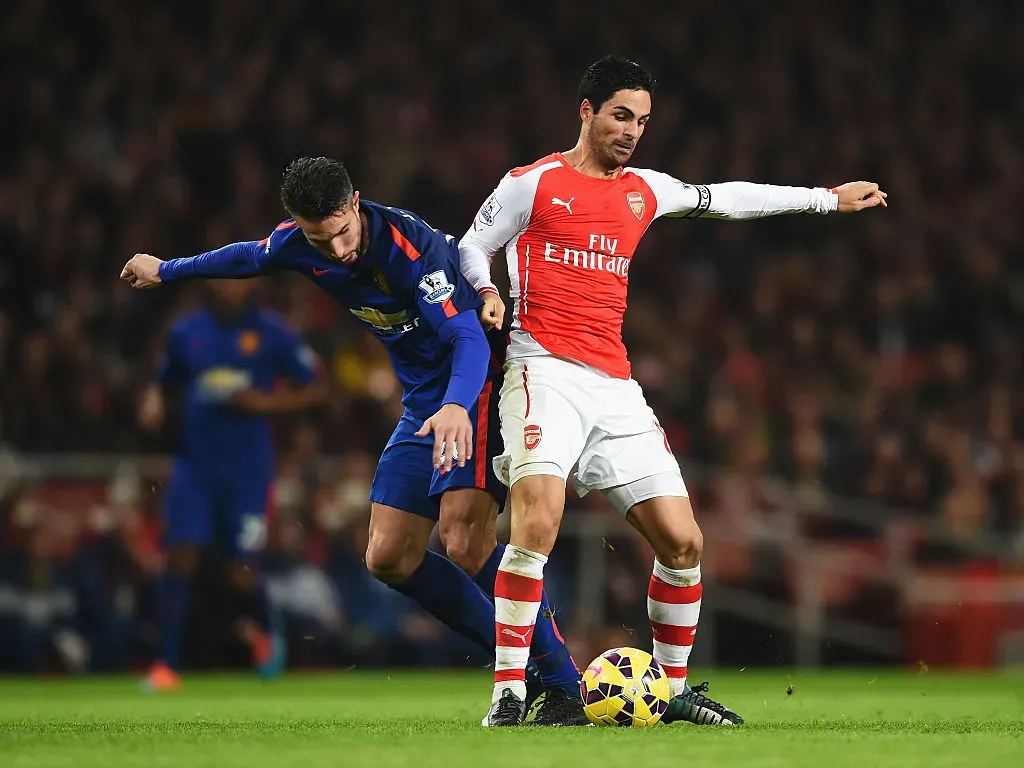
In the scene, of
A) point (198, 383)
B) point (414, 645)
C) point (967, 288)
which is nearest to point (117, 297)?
point (198, 383)

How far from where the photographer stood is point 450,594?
19.4ft

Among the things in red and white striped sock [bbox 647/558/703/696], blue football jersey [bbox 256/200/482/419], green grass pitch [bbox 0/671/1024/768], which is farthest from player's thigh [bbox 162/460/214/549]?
red and white striped sock [bbox 647/558/703/696]

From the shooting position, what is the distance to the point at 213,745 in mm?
4637

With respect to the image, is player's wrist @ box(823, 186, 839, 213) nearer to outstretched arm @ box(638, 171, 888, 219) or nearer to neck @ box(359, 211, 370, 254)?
outstretched arm @ box(638, 171, 888, 219)

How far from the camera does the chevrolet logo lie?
5699 mm

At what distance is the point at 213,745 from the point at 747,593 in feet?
23.2

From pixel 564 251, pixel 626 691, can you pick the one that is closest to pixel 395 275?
pixel 564 251

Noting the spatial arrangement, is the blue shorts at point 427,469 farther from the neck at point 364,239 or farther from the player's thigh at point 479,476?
the neck at point 364,239

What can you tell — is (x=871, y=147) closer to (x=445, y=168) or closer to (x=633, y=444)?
(x=445, y=168)

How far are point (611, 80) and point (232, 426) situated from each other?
4.54 m

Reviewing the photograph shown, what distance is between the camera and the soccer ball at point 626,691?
5.28 metres

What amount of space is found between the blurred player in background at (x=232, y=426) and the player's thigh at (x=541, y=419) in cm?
381

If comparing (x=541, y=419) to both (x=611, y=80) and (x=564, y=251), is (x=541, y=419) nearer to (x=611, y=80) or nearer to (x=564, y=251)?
(x=564, y=251)

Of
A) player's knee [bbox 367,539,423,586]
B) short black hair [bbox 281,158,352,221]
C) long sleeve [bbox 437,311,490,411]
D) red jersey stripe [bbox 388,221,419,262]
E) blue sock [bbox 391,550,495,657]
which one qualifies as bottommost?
blue sock [bbox 391,550,495,657]
